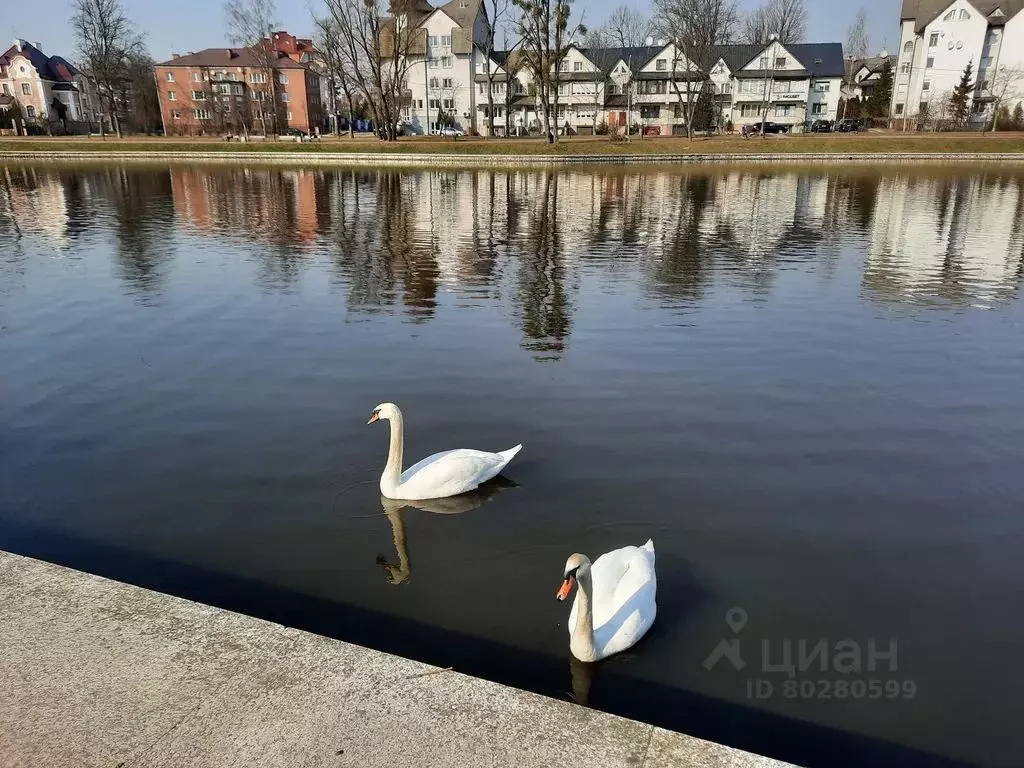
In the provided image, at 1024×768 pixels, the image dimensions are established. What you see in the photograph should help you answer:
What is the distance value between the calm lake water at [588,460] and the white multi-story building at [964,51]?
77.4m

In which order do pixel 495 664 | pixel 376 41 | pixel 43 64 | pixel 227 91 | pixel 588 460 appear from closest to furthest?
pixel 495 664 → pixel 588 460 → pixel 376 41 → pixel 227 91 → pixel 43 64

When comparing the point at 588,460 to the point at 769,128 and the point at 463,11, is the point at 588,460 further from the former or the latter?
the point at 463,11

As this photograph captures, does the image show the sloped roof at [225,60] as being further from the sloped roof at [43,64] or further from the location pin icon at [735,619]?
the location pin icon at [735,619]

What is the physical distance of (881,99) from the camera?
298 feet

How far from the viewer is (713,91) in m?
87.0

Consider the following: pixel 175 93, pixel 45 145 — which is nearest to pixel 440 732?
pixel 45 145

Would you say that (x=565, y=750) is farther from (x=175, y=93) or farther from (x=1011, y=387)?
(x=175, y=93)

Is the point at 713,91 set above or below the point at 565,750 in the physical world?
above

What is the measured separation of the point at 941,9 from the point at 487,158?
60259 mm

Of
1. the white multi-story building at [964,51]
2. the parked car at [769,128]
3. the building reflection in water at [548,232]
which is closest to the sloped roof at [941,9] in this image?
the white multi-story building at [964,51]

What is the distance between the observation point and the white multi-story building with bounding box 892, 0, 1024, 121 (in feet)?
262

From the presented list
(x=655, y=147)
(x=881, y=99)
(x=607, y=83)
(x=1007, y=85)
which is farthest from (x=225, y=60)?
(x=1007, y=85)

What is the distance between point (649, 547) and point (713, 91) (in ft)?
299

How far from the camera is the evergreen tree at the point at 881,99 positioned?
9062 centimetres
